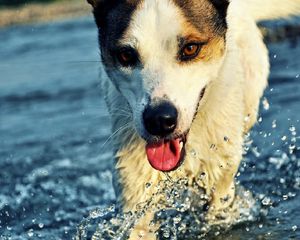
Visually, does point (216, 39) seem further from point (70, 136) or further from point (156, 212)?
point (70, 136)

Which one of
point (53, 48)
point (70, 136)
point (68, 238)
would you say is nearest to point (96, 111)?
point (70, 136)

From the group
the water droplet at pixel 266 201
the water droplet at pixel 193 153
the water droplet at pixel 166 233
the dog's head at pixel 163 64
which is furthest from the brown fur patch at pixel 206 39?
the water droplet at pixel 266 201

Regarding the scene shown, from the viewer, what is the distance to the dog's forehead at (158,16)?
5074 millimetres

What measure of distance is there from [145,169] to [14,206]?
7.48ft

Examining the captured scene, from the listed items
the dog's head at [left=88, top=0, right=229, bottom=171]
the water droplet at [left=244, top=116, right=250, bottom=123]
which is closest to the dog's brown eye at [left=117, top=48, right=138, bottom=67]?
the dog's head at [left=88, top=0, right=229, bottom=171]

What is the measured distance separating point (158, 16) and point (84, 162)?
3.89 m

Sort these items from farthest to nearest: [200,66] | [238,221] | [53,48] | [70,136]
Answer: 1. [53,48]
2. [70,136]
3. [238,221]
4. [200,66]

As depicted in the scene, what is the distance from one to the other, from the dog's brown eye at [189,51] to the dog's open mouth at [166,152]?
517mm

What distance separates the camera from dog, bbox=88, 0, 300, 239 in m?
4.95

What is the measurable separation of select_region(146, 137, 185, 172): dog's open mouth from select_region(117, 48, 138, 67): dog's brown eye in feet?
1.74

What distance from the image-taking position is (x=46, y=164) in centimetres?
880

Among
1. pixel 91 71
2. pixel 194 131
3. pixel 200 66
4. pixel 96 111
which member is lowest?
pixel 91 71

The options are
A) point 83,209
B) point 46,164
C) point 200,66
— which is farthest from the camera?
point 46,164

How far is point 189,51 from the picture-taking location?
5.10 m
